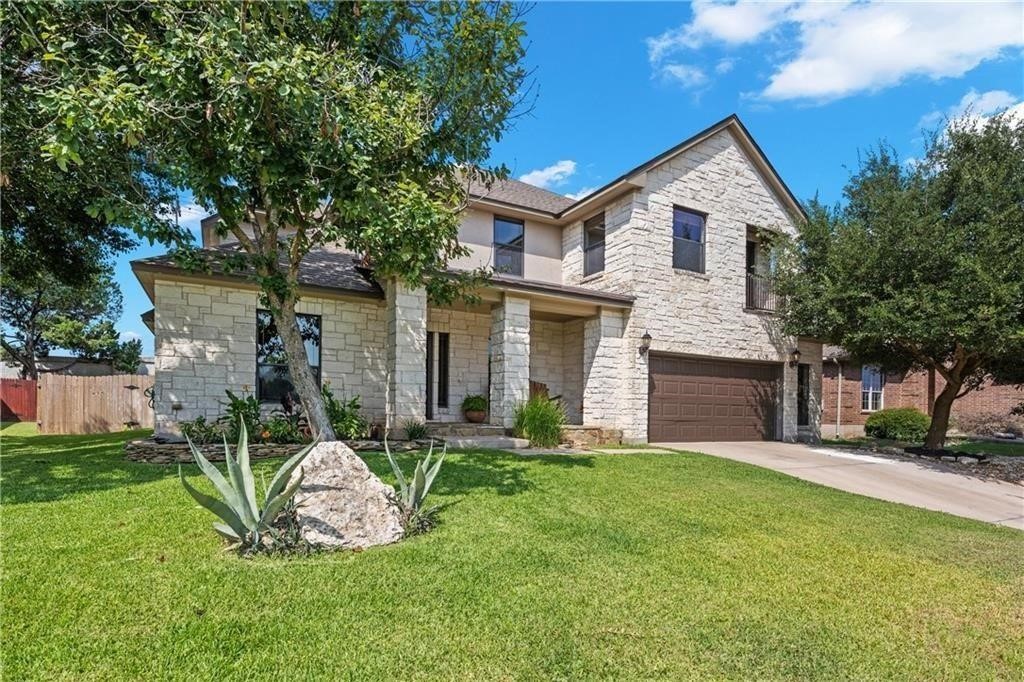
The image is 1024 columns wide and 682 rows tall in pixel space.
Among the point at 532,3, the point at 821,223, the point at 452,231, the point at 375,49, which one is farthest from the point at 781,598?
the point at 821,223

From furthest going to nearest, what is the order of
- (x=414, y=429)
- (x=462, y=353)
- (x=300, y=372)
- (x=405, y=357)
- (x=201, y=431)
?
(x=462, y=353) → (x=405, y=357) → (x=414, y=429) → (x=201, y=431) → (x=300, y=372)

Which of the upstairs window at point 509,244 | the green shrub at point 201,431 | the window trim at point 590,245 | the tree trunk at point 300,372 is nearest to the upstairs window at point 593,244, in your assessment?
the window trim at point 590,245

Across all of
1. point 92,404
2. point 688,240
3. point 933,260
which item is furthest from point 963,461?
point 92,404

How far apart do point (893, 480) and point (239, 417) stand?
12.0m

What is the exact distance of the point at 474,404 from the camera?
1330 centimetres

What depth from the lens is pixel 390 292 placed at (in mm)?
11070

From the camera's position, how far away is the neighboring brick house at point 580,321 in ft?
33.6

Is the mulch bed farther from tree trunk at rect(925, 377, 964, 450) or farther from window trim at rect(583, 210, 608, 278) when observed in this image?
window trim at rect(583, 210, 608, 278)

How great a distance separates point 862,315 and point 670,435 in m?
5.19

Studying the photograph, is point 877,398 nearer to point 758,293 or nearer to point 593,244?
point 758,293

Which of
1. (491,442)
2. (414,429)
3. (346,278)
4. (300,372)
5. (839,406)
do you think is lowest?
(491,442)

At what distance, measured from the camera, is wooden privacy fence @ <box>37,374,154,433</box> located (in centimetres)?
1499

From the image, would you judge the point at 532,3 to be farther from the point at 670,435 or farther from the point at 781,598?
the point at 670,435

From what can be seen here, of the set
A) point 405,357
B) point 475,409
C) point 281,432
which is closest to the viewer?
point 281,432
